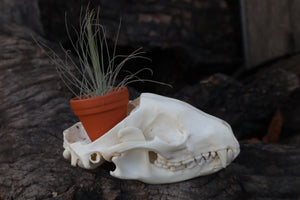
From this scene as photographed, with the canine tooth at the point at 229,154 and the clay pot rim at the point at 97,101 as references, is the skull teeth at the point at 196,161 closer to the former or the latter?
the canine tooth at the point at 229,154

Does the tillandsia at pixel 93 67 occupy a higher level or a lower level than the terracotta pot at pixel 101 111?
higher

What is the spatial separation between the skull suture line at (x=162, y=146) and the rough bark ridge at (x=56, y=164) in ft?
0.26

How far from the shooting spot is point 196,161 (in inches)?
55.7

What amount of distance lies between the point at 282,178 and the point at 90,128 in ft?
3.53

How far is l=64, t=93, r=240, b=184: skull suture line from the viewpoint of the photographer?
1362 millimetres

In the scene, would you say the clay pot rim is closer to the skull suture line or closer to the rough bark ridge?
the skull suture line

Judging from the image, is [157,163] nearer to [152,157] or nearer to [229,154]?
[152,157]

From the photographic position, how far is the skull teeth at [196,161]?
1393 millimetres

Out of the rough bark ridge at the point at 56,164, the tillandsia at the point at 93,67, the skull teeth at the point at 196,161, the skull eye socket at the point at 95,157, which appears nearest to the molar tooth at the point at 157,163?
the skull teeth at the point at 196,161

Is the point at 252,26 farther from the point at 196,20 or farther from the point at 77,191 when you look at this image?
the point at 77,191

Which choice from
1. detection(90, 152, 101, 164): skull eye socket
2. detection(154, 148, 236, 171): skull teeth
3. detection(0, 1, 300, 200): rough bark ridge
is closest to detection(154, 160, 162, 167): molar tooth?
detection(154, 148, 236, 171): skull teeth

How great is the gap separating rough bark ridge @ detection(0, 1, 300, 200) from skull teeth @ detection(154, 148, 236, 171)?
0.34 feet

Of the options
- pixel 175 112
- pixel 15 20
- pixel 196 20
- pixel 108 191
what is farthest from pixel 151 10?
pixel 108 191

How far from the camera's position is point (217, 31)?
3701 millimetres
